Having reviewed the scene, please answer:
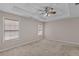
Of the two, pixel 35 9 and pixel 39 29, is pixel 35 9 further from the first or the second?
pixel 39 29

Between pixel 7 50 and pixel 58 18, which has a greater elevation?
pixel 58 18

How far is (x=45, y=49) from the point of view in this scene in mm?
2293

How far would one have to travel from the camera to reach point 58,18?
2352mm

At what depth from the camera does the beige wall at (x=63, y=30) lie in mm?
2260

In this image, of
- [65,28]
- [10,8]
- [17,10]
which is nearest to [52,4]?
[65,28]

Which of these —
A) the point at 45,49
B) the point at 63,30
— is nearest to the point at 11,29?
the point at 45,49

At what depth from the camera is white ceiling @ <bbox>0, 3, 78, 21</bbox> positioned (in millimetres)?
2154

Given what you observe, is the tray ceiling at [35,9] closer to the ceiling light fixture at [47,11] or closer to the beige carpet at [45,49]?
the ceiling light fixture at [47,11]

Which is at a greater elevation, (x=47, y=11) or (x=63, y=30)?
(x=47, y=11)

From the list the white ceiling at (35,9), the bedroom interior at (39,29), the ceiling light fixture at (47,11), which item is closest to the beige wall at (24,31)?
the bedroom interior at (39,29)

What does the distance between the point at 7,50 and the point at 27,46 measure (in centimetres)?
47

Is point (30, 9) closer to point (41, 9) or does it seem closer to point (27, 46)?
point (41, 9)

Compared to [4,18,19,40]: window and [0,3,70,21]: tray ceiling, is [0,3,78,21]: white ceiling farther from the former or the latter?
[4,18,19,40]: window

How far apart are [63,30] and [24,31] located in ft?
3.19
